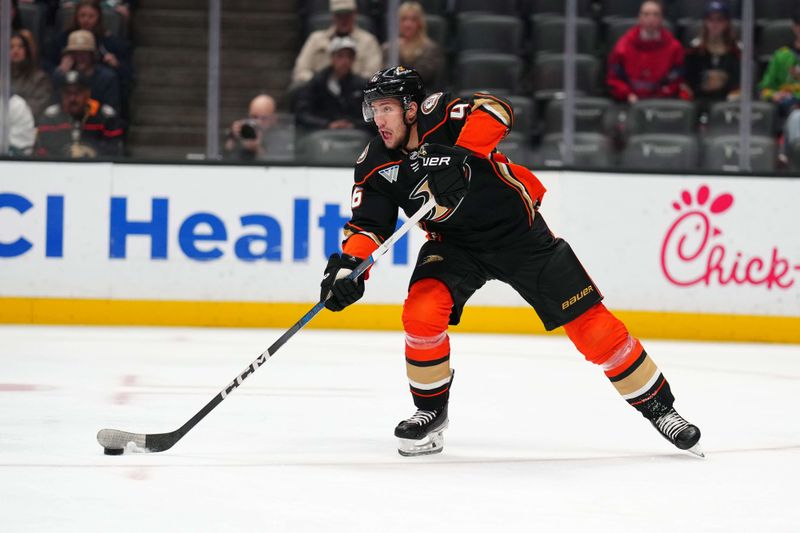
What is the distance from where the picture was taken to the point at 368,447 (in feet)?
12.6

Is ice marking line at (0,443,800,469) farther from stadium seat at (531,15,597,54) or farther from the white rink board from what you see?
stadium seat at (531,15,597,54)

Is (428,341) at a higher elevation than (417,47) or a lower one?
lower

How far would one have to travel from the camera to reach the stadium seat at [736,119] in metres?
7.43

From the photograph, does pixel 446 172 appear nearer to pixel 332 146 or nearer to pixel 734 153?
pixel 332 146

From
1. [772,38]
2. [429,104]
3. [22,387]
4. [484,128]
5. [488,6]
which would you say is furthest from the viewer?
[488,6]

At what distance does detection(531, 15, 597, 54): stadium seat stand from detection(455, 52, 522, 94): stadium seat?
17 centimetres

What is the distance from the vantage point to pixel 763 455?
3801 mm

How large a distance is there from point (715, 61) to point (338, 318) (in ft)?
8.70

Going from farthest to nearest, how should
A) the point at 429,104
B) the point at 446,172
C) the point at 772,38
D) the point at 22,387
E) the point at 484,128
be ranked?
the point at 772,38 < the point at 22,387 < the point at 429,104 < the point at 484,128 < the point at 446,172

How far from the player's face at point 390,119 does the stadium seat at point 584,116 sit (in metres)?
3.86

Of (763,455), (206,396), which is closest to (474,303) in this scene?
(206,396)

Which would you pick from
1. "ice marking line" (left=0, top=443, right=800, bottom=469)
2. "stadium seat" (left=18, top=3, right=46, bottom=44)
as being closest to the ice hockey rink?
"ice marking line" (left=0, top=443, right=800, bottom=469)

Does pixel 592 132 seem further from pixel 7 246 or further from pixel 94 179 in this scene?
pixel 7 246

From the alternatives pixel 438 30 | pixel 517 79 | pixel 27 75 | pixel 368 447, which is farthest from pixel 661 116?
pixel 368 447
